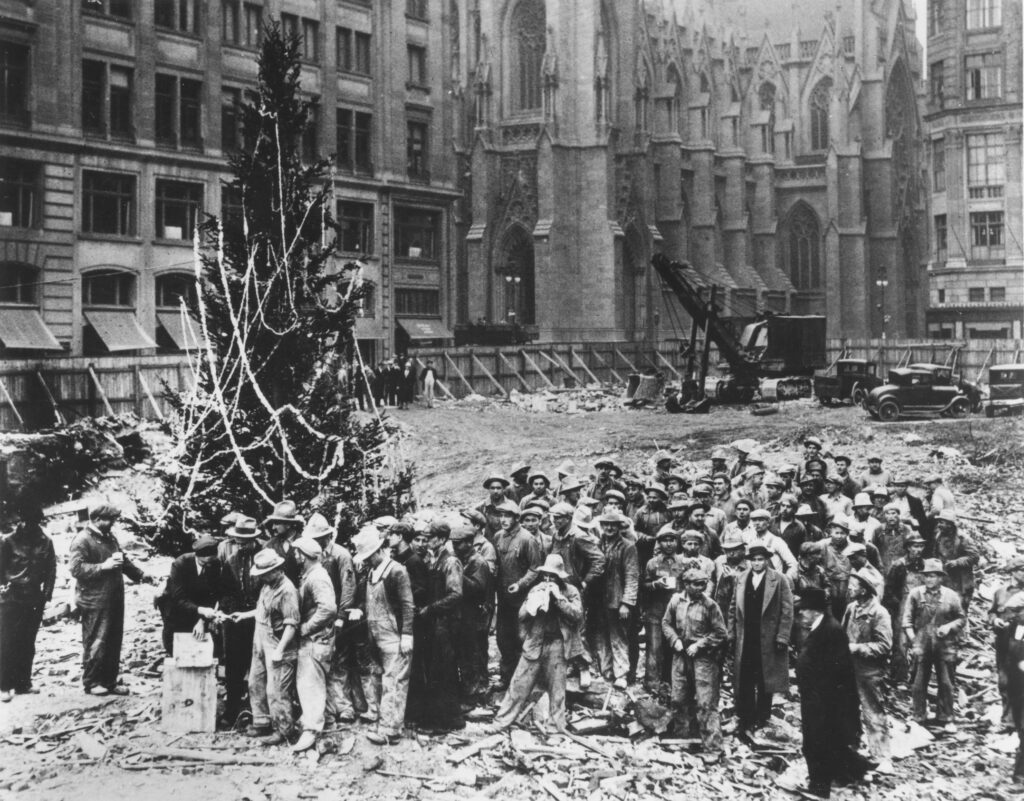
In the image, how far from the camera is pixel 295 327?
12508 mm

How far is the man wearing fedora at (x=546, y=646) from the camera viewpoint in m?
9.98

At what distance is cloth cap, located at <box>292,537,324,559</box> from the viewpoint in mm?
9781

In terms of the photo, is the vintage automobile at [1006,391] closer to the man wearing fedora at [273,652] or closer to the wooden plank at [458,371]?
the wooden plank at [458,371]

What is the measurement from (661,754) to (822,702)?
1.55 metres

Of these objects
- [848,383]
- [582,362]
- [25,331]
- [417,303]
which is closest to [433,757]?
[25,331]

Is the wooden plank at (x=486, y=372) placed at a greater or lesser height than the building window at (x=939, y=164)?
lesser

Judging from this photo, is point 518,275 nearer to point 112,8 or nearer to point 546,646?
point 112,8

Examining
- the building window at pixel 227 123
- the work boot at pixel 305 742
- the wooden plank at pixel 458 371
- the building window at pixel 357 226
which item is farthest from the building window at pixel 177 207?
the work boot at pixel 305 742

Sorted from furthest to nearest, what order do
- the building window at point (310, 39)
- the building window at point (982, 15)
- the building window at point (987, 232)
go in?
the building window at point (987, 232) < the building window at point (310, 39) < the building window at point (982, 15)

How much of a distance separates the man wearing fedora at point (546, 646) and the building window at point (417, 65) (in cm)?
3278

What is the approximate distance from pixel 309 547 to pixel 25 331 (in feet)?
72.0

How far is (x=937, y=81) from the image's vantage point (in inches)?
1679

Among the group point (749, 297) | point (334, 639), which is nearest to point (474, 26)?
point (749, 297)

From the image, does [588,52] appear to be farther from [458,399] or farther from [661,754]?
[661,754]
